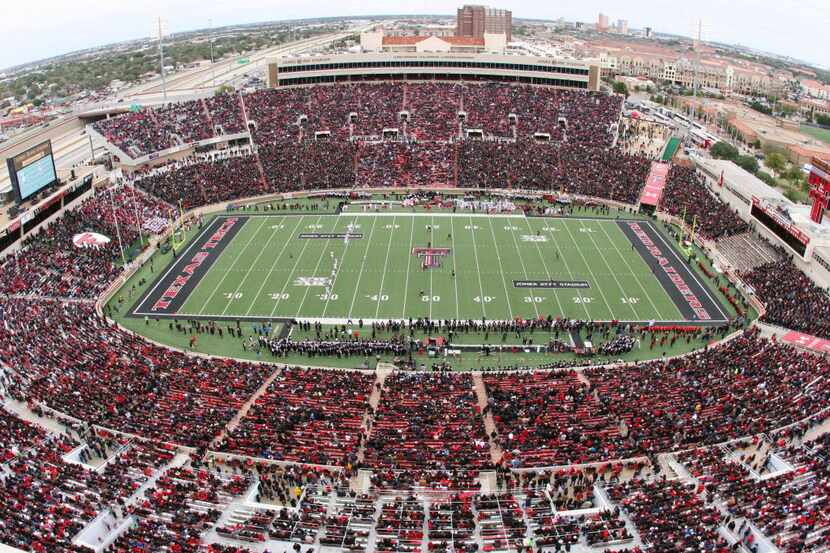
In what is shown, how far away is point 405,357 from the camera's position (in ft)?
97.6

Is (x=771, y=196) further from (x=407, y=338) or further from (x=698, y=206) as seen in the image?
(x=407, y=338)

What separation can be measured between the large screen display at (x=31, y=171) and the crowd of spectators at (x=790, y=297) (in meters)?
39.8

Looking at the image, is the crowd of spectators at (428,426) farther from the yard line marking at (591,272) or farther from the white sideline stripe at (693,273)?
the white sideline stripe at (693,273)

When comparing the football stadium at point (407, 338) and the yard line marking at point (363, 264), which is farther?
the yard line marking at point (363, 264)

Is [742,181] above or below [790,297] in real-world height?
above

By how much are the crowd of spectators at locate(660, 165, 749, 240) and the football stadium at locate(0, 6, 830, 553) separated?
8.6 inches

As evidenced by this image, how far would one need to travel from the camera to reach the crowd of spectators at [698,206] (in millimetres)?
42625

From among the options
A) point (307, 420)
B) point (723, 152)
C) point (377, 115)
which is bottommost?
point (307, 420)

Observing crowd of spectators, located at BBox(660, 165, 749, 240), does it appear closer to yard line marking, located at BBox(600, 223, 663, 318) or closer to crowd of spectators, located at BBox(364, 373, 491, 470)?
yard line marking, located at BBox(600, 223, 663, 318)

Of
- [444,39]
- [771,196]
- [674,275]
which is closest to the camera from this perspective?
[674,275]

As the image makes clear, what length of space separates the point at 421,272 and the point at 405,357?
9.62 meters

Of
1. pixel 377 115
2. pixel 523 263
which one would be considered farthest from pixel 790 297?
pixel 377 115

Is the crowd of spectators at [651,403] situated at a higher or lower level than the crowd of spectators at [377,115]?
lower

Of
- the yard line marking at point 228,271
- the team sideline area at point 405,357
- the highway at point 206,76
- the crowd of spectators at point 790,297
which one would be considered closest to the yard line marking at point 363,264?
the team sideline area at point 405,357
